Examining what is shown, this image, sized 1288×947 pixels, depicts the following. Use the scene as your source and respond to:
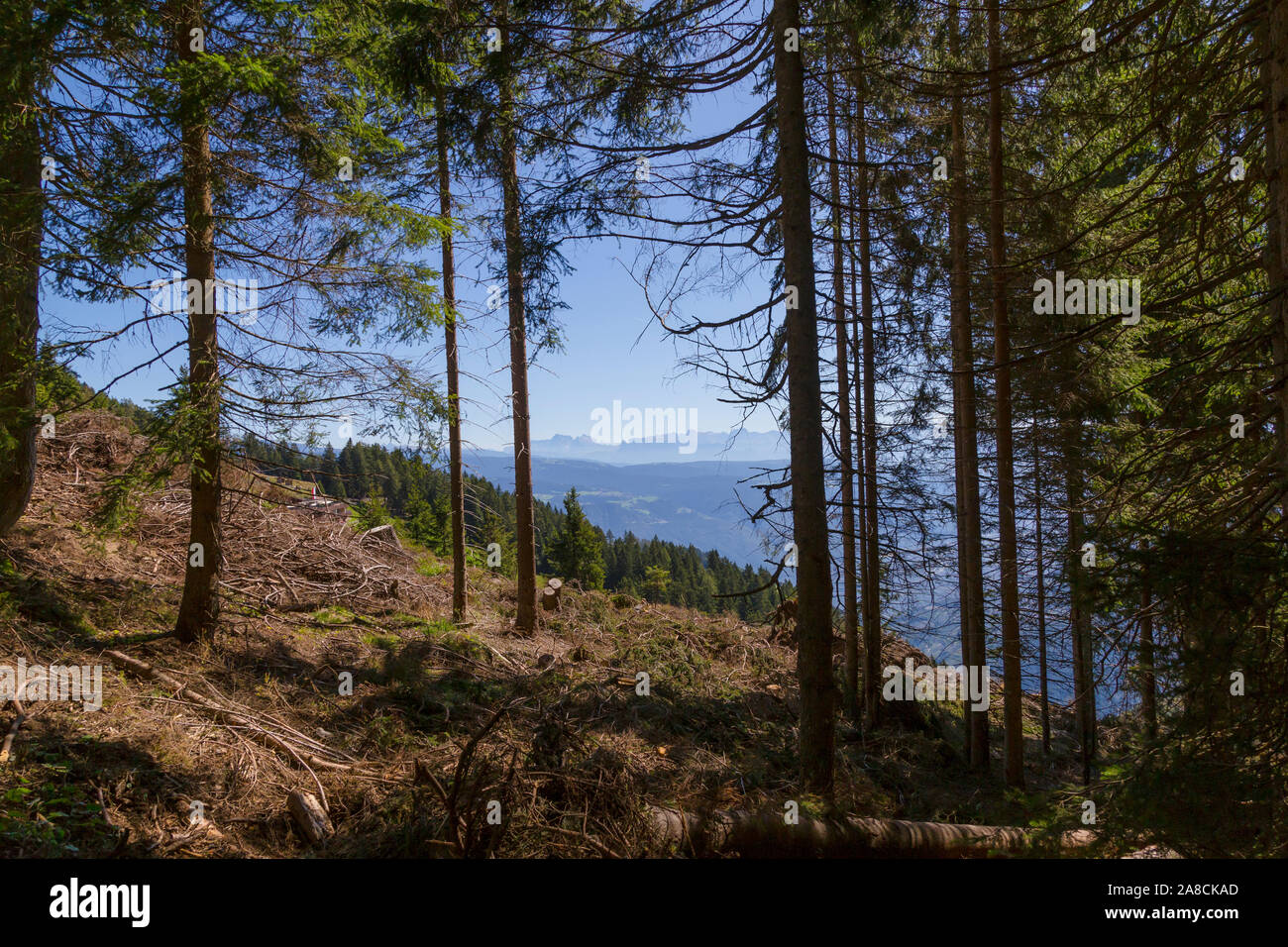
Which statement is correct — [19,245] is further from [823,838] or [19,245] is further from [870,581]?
[870,581]

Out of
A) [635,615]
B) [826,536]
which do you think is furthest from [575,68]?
[635,615]

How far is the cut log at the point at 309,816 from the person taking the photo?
3922mm

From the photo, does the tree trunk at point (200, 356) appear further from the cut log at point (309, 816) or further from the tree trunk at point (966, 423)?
the tree trunk at point (966, 423)

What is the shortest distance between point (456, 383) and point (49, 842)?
28.8ft

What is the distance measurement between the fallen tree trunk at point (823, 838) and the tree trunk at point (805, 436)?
1.91 ft

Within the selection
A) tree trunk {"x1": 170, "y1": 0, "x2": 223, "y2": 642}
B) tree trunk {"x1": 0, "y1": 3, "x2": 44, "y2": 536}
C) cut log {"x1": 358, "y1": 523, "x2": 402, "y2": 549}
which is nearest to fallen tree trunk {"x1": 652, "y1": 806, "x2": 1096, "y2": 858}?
tree trunk {"x1": 170, "y1": 0, "x2": 223, "y2": 642}

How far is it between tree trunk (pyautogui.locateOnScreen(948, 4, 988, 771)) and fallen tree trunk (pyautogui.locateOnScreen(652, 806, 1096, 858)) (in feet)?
12.8

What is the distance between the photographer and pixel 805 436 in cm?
525

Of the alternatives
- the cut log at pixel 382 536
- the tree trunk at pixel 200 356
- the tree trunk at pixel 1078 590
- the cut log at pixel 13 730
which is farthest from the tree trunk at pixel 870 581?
the cut log at pixel 382 536

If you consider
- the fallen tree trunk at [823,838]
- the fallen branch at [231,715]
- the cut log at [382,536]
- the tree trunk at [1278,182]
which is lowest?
the fallen tree trunk at [823,838]

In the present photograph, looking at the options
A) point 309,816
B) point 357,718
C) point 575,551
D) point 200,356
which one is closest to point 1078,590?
point 309,816

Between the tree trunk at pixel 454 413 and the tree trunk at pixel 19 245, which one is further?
the tree trunk at pixel 454 413
